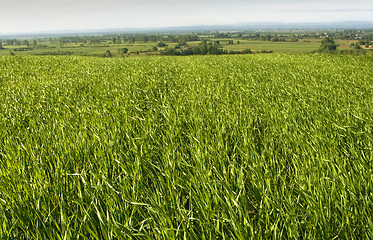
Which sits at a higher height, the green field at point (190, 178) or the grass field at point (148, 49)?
the grass field at point (148, 49)

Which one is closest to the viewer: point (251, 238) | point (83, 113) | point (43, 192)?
point (251, 238)

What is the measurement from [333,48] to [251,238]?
83.1 metres

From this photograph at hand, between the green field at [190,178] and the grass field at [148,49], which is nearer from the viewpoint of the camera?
the green field at [190,178]

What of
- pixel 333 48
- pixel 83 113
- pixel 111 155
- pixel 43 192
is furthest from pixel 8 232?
pixel 333 48

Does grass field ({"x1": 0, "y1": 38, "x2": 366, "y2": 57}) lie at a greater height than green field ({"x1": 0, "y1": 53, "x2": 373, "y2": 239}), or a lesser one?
greater

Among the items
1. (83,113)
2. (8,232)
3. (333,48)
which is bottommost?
(8,232)

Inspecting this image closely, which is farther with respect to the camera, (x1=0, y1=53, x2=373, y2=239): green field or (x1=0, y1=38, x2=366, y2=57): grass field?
(x1=0, y1=38, x2=366, y2=57): grass field

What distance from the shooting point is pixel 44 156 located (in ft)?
10.3

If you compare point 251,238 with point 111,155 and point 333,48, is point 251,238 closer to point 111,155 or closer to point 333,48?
point 111,155

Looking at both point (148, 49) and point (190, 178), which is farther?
point (148, 49)

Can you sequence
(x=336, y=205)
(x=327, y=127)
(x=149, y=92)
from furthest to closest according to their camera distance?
(x=149, y=92), (x=327, y=127), (x=336, y=205)

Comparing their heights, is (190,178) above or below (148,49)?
below

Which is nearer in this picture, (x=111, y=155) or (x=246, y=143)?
(x=111, y=155)

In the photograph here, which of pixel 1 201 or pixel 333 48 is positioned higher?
pixel 333 48
